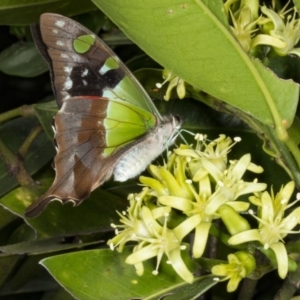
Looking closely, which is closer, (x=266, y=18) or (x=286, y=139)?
(x=286, y=139)

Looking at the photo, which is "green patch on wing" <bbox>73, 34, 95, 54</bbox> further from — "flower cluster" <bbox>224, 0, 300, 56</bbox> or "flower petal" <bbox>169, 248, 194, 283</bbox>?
"flower petal" <bbox>169, 248, 194, 283</bbox>

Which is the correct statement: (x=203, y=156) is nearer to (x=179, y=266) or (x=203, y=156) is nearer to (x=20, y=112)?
(x=179, y=266)

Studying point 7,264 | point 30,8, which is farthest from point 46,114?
point 7,264

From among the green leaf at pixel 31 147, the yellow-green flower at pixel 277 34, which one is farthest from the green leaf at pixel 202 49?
the green leaf at pixel 31 147

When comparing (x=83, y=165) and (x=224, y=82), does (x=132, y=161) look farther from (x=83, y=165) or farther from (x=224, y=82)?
(x=224, y=82)

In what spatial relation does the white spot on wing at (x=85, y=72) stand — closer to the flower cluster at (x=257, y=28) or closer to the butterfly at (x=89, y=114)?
the butterfly at (x=89, y=114)

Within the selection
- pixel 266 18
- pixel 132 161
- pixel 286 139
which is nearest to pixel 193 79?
pixel 286 139

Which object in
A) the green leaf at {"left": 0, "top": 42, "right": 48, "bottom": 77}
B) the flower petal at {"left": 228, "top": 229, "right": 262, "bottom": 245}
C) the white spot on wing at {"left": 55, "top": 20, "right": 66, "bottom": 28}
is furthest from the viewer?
the green leaf at {"left": 0, "top": 42, "right": 48, "bottom": 77}

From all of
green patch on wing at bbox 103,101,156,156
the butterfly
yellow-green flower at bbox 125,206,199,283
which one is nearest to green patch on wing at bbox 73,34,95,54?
the butterfly
